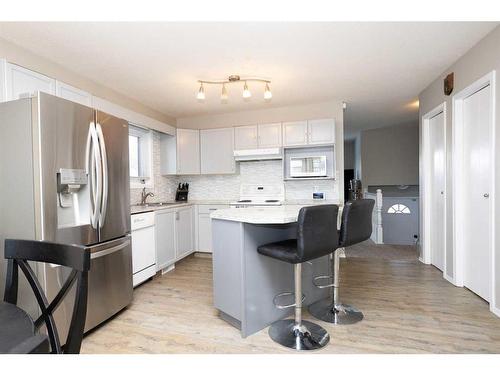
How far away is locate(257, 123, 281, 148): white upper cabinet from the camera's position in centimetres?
424

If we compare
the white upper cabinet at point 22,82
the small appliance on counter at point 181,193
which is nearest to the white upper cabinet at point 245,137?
the small appliance on counter at point 181,193

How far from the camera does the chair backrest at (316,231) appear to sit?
1.73 metres

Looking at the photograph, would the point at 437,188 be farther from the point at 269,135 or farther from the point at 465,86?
the point at 269,135

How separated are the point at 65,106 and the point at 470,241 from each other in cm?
391

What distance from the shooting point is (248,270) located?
6.70ft

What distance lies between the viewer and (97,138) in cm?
218

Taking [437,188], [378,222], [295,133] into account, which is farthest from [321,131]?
[378,222]

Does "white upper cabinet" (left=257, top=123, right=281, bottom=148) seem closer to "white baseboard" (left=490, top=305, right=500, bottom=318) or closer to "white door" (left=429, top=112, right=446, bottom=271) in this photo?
"white door" (left=429, top=112, right=446, bottom=271)

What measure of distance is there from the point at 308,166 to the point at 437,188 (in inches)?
68.2

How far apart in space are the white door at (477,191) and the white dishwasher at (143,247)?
3.44 meters

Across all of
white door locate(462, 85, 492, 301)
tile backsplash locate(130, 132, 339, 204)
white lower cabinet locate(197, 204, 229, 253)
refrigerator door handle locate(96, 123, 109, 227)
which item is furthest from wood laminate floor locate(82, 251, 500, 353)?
tile backsplash locate(130, 132, 339, 204)

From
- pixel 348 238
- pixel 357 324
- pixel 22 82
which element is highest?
pixel 22 82
